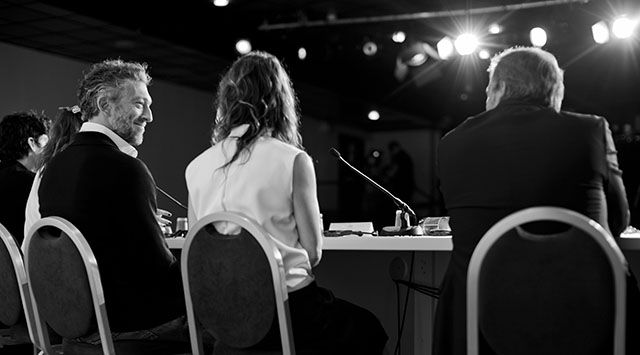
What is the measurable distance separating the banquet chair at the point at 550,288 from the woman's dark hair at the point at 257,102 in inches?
26.0

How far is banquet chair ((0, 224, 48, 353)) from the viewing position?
2066 mm

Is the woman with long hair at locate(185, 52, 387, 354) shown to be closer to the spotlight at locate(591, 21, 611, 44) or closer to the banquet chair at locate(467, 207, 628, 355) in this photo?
the banquet chair at locate(467, 207, 628, 355)

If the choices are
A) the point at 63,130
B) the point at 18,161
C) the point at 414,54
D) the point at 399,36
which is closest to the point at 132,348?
the point at 63,130

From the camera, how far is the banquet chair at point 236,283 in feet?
5.25

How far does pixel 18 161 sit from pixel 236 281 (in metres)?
1.79

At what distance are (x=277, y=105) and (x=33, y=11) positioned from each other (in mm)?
5762

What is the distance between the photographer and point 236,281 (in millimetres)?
1636

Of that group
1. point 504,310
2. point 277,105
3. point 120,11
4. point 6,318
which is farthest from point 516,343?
point 120,11

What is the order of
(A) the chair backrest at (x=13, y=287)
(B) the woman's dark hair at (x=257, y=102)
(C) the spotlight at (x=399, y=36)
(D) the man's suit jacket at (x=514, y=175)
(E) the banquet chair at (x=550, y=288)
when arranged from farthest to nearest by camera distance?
(C) the spotlight at (x=399, y=36), (A) the chair backrest at (x=13, y=287), (B) the woman's dark hair at (x=257, y=102), (D) the man's suit jacket at (x=514, y=175), (E) the banquet chair at (x=550, y=288)

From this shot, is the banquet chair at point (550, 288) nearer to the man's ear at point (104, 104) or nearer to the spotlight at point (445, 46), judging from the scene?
the man's ear at point (104, 104)

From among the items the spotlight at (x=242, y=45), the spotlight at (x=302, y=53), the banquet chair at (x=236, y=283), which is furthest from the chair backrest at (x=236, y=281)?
the spotlight at (x=302, y=53)

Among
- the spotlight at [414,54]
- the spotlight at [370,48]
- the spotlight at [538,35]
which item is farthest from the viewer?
the spotlight at [370,48]

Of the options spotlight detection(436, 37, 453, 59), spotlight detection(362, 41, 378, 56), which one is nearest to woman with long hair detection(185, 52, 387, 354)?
spotlight detection(436, 37, 453, 59)

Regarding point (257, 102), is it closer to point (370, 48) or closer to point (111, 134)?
point (111, 134)
